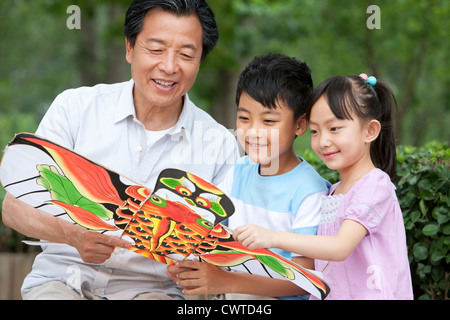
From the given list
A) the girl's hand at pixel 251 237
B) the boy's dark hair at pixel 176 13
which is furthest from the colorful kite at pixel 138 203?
the boy's dark hair at pixel 176 13

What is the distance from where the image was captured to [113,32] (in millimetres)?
9250

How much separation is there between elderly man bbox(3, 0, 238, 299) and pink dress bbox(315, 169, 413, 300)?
0.78 metres

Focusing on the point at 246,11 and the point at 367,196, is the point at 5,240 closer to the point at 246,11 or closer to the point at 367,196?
the point at 367,196

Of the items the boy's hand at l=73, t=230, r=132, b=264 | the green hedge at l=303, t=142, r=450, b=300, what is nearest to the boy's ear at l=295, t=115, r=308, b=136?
the green hedge at l=303, t=142, r=450, b=300

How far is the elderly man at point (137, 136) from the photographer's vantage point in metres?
2.52

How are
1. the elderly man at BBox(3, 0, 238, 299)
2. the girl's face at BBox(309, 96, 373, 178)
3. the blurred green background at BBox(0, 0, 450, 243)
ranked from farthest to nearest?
the blurred green background at BBox(0, 0, 450, 243)
the elderly man at BBox(3, 0, 238, 299)
the girl's face at BBox(309, 96, 373, 178)

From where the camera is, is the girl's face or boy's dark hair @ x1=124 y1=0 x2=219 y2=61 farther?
boy's dark hair @ x1=124 y1=0 x2=219 y2=61

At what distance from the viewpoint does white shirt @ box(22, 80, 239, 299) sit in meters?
2.58

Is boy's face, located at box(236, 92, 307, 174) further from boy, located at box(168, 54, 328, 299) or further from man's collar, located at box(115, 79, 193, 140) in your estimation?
man's collar, located at box(115, 79, 193, 140)

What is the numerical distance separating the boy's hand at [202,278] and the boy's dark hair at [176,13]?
101 cm

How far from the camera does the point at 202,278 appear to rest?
7.34 ft

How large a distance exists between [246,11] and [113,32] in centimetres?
220
